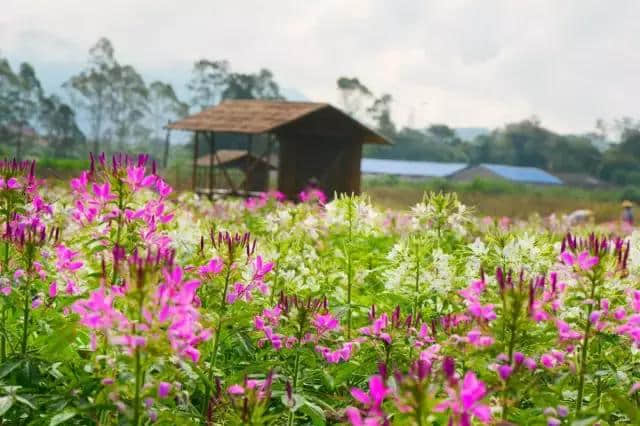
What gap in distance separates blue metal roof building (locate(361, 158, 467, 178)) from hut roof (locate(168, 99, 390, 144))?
5403 cm

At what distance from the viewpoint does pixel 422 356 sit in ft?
9.85

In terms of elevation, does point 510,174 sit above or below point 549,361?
below

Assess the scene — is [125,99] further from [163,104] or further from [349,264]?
[349,264]

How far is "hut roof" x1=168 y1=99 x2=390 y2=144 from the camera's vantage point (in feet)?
83.3

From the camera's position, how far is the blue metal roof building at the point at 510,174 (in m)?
78.0

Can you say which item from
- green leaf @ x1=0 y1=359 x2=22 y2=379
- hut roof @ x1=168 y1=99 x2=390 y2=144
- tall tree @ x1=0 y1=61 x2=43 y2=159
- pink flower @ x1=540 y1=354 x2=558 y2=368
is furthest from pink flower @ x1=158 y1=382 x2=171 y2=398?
tall tree @ x1=0 y1=61 x2=43 y2=159

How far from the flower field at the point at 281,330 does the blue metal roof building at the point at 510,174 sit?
74082 mm

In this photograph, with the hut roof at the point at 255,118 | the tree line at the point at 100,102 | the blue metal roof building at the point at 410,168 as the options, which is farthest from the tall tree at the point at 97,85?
the hut roof at the point at 255,118

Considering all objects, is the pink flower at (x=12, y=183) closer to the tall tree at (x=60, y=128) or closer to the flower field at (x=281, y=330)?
the flower field at (x=281, y=330)

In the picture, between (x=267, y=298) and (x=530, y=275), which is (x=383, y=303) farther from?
(x=530, y=275)

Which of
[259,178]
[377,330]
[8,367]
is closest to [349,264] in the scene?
[377,330]

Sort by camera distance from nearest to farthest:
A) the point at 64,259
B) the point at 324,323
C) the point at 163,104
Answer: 1. the point at 324,323
2. the point at 64,259
3. the point at 163,104

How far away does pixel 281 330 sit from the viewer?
354cm

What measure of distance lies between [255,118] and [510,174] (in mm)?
55936
